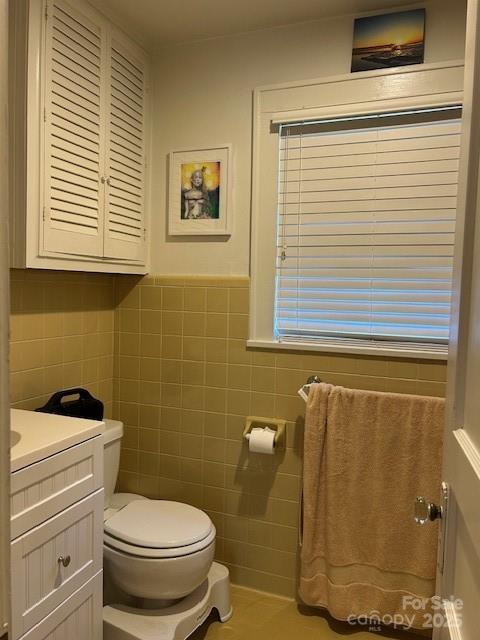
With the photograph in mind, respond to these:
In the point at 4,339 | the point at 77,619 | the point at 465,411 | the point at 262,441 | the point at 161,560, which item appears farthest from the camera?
the point at 262,441

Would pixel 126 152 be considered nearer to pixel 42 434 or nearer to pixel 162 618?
pixel 42 434

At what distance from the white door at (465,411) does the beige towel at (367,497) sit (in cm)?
89

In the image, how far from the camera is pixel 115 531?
1812mm

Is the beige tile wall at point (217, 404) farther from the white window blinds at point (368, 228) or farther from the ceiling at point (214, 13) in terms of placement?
the ceiling at point (214, 13)

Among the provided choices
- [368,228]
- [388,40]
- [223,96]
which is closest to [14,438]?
[368,228]

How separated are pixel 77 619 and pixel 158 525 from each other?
43 centimetres

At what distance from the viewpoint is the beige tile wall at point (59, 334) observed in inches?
Result: 75.2

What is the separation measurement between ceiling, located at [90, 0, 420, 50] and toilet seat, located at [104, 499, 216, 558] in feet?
6.44

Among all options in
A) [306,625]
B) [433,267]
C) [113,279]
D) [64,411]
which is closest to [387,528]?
[306,625]

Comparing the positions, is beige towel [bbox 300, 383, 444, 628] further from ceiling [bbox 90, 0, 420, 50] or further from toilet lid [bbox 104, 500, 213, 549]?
ceiling [bbox 90, 0, 420, 50]

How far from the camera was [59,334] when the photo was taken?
6.91ft

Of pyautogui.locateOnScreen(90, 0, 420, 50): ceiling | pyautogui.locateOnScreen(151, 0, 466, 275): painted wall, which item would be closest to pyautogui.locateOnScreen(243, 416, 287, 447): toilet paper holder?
pyautogui.locateOnScreen(151, 0, 466, 275): painted wall

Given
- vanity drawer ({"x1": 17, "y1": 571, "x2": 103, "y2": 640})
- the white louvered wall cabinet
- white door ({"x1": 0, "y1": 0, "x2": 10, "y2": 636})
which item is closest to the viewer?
white door ({"x1": 0, "y1": 0, "x2": 10, "y2": 636})

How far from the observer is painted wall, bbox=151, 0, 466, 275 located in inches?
80.7
